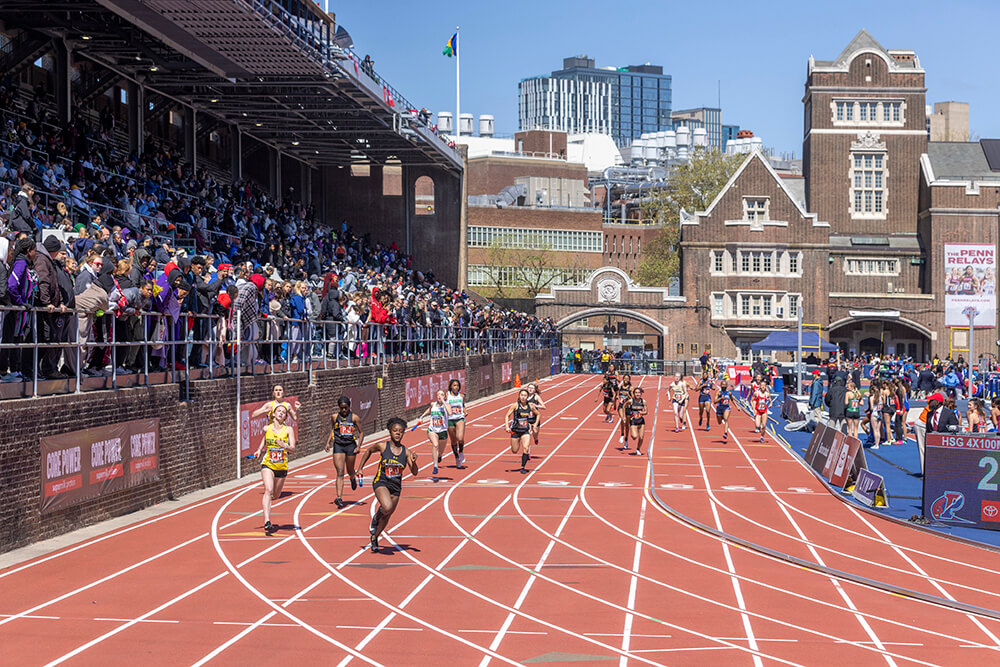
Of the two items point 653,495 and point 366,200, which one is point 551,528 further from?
point 366,200

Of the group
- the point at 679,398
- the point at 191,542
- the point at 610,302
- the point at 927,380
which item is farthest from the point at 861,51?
the point at 191,542

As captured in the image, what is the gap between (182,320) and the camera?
71.8 ft

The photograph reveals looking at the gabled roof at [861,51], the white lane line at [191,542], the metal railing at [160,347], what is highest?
the gabled roof at [861,51]

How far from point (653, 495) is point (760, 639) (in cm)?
1100

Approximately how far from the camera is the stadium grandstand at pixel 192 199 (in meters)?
18.4

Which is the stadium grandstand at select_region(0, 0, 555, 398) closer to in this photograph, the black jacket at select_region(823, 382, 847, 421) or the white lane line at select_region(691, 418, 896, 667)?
the white lane line at select_region(691, 418, 896, 667)

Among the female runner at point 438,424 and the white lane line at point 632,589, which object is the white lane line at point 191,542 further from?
the white lane line at point 632,589

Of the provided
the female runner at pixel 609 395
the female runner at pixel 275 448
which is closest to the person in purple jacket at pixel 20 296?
the female runner at pixel 275 448

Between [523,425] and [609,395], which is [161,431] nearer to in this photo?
[523,425]

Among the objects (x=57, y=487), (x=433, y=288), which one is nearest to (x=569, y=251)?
(x=433, y=288)

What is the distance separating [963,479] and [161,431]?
544 inches

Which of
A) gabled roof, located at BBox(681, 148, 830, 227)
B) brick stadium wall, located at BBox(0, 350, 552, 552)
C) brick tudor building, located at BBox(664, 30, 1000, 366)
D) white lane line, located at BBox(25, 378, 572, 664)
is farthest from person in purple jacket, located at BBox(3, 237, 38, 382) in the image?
gabled roof, located at BBox(681, 148, 830, 227)

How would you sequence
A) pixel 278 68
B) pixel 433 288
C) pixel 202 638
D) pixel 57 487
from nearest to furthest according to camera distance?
pixel 202 638 → pixel 57 487 → pixel 278 68 → pixel 433 288

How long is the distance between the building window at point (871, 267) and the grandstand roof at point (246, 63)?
39.3 meters
